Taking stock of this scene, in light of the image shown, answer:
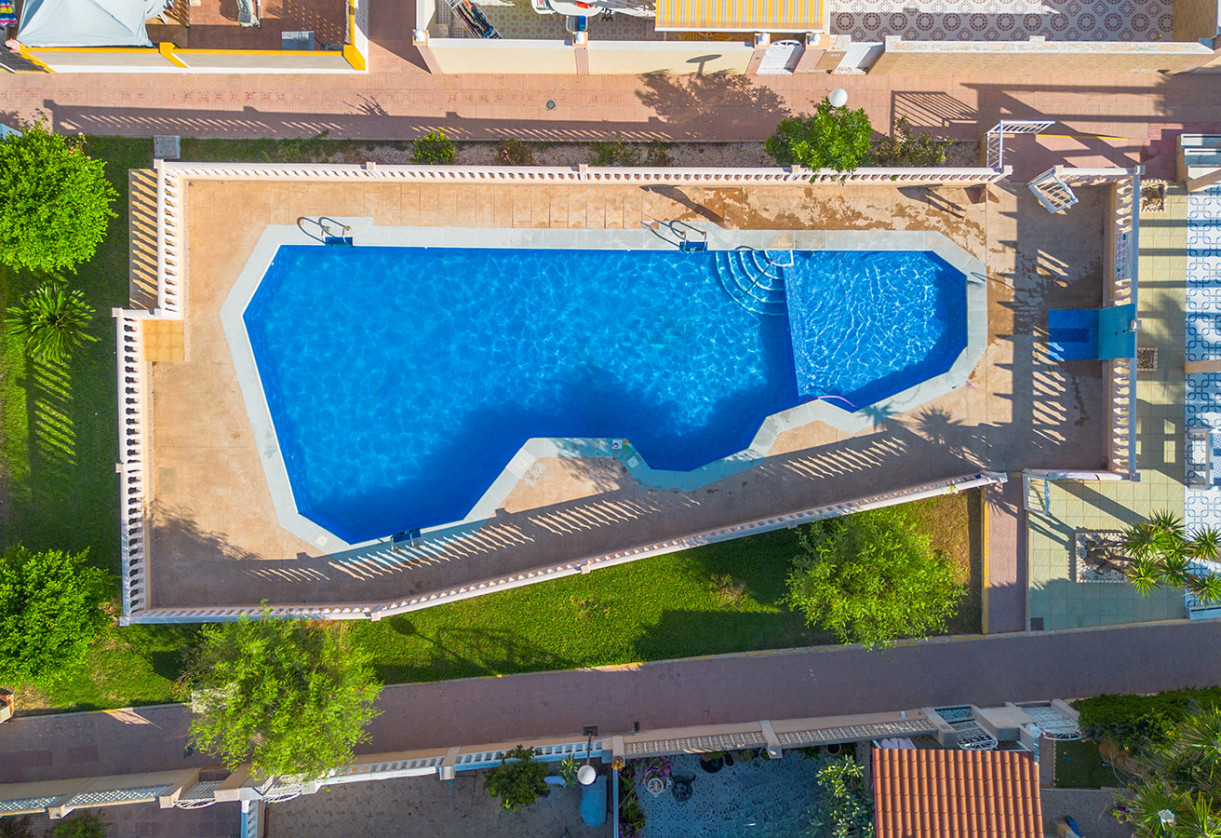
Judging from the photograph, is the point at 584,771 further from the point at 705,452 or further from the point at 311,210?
the point at 311,210

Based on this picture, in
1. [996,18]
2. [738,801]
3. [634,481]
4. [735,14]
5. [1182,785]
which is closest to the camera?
[1182,785]

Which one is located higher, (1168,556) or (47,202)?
(47,202)

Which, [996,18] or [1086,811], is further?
[996,18]

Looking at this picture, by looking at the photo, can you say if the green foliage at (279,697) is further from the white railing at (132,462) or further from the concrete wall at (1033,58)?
the concrete wall at (1033,58)

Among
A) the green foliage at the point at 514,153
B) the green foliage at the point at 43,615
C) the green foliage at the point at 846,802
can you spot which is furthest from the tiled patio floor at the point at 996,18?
the green foliage at the point at 43,615

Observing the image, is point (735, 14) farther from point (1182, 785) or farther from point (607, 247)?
point (1182, 785)

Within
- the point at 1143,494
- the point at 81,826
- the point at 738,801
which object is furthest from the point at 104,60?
the point at 1143,494
